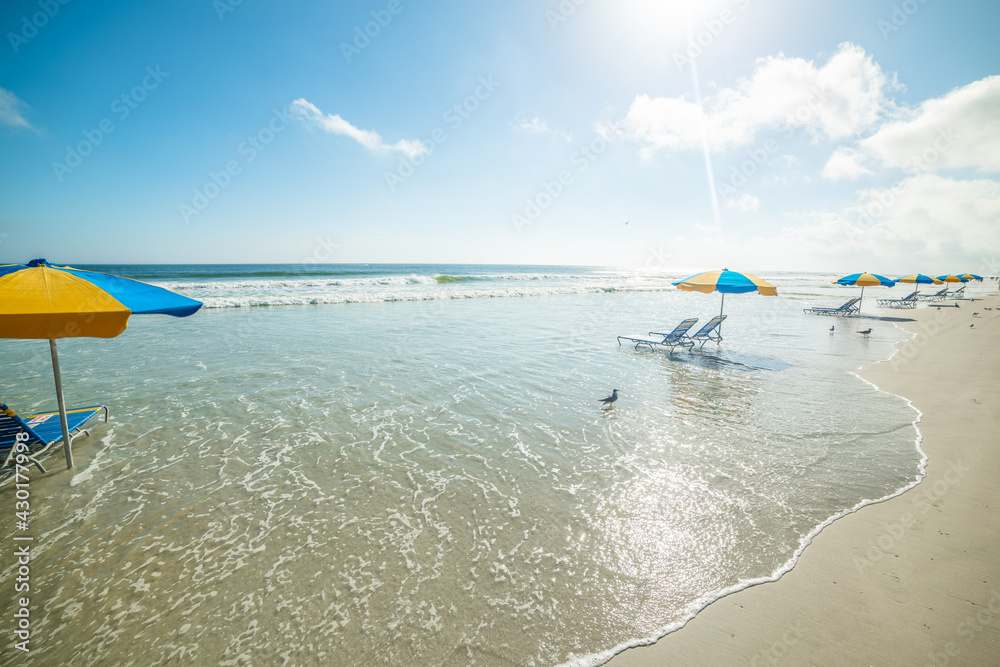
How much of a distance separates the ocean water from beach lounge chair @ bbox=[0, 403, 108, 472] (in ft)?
1.32

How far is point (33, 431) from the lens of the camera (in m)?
4.76

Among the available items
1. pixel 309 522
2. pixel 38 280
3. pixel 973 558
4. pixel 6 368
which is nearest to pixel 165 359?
pixel 6 368

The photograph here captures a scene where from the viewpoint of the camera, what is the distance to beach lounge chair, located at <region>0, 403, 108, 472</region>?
464cm

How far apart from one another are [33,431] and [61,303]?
247 cm

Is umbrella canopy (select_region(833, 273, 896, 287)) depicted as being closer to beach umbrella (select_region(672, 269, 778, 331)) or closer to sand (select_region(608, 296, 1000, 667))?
beach umbrella (select_region(672, 269, 778, 331))

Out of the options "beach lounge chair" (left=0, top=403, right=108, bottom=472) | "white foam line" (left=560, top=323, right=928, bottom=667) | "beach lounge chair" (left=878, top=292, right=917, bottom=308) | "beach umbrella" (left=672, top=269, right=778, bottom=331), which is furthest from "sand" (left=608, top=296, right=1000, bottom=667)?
"beach lounge chair" (left=878, top=292, right=917, bottom=308)

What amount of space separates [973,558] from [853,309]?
79.8 ft

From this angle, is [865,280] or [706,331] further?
[865,280]

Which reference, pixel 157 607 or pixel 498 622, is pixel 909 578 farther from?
pixel 157 607

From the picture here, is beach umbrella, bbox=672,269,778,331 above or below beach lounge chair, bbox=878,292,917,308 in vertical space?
above

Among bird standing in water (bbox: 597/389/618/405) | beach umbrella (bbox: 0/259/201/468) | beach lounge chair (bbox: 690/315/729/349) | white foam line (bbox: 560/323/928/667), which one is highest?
beach umbrella (bbox: 0/259/201/468)

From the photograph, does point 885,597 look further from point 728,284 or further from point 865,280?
point 865,280

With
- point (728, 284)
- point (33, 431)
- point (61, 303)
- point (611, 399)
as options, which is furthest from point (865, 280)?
point (33, 431)

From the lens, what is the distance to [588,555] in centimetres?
347
